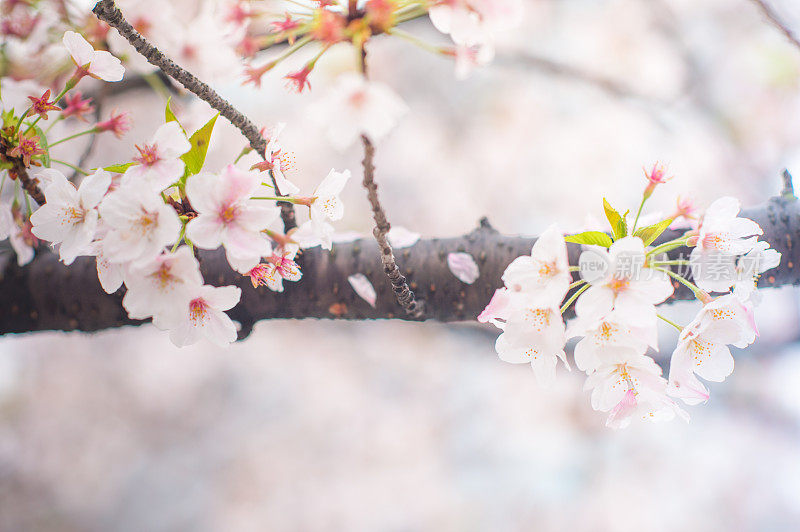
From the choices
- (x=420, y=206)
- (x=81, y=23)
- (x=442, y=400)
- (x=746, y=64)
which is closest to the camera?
(x=81, y=23)

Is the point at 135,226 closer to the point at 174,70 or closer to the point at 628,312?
the point at 174,70

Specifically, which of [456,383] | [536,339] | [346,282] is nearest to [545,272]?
[536,339]

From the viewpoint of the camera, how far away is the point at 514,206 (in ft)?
8.13

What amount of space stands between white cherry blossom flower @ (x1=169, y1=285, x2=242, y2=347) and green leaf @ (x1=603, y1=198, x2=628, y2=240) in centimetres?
33

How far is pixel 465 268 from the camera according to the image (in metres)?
0.58

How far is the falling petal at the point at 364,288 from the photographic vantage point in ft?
1.92

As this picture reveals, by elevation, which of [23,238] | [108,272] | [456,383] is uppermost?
[108,272]

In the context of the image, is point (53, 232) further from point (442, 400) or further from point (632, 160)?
point (632, 160)

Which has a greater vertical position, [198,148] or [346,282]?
[198,148]

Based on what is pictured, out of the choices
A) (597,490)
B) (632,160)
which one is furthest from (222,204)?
(632,160)

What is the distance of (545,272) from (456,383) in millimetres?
2075

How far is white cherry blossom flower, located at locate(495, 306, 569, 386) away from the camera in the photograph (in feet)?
1.21

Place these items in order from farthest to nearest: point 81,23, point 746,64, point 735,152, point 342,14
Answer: point 746,64, point 735,152, point 81,23, point 342,14

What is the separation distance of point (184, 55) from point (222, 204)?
0.50 metres
